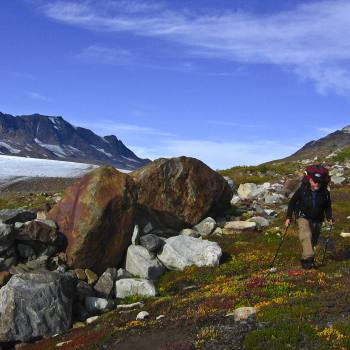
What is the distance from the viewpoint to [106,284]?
2367 cm

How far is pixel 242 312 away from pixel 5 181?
87.3 metres

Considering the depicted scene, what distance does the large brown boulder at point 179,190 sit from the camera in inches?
1238

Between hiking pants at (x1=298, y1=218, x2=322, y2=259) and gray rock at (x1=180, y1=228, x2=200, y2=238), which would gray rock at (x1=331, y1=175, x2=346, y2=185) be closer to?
gray rock at (x1=180, y1=228, x2=200, y2=238)

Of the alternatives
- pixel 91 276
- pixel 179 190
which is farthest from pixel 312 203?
pixel 179 190

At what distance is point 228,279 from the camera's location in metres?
22.1

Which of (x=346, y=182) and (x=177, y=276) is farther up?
(x=346, y=182)

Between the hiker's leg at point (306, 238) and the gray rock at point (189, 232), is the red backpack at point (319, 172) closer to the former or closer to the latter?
the hiker's leg at point (306, 238)

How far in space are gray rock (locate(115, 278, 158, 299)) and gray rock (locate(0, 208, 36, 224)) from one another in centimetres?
725

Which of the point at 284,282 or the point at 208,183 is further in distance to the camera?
the point at 208,183

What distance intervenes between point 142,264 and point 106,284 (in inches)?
84.5

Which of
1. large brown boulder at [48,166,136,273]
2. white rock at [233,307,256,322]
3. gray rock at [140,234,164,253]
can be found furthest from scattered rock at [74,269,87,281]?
white rock at [233,307,256,322]

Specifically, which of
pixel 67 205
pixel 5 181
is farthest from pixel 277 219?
pixel 5 181

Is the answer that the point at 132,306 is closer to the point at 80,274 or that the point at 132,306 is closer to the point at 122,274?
the point at 122,274

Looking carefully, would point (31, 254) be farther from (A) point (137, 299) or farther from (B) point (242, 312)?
(B) point (242, 312)
